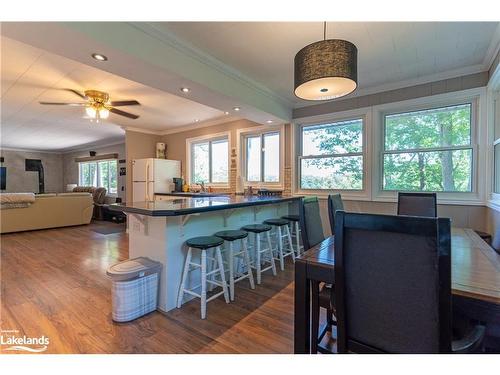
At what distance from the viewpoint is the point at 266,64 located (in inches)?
113

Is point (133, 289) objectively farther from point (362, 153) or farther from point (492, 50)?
point (492, 50)

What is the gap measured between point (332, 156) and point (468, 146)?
1670 millimetres

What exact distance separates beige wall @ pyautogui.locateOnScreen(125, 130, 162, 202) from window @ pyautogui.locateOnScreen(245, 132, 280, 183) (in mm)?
2694

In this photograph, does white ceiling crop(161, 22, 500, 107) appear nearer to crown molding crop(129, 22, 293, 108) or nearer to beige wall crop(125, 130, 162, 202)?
crown molding crop(129, 22, 293, 108)

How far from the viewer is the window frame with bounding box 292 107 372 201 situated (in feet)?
12.0

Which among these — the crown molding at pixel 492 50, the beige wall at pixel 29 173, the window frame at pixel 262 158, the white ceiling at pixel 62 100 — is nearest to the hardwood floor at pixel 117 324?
the window frame at pixel 262 158

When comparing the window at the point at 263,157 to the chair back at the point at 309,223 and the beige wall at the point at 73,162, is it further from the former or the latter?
the beige wall at the point at 73,162

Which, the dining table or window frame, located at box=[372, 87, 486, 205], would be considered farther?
window frame, located at box=[372, 87, 486, 205]

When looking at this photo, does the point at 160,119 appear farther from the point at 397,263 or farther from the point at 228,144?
the point at 397,263

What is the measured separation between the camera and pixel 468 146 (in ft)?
9.90

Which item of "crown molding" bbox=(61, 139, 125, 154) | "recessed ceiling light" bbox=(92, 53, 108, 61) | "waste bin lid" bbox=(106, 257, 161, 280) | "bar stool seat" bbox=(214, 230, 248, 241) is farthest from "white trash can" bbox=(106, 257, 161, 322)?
"crown molding" bbox=(61, 139, 125, 154)

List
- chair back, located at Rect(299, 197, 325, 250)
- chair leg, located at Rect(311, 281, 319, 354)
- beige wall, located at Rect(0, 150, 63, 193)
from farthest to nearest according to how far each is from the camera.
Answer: beige wall, located at Rect(0, 150, 63, 193) < chair back, located at Rect(299, 197, 325, 250) < chair leg, located at Rect(311, 281, 319, 354)

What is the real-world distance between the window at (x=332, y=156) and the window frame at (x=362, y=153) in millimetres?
51

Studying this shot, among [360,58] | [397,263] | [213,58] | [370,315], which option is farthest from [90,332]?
[360,58]
